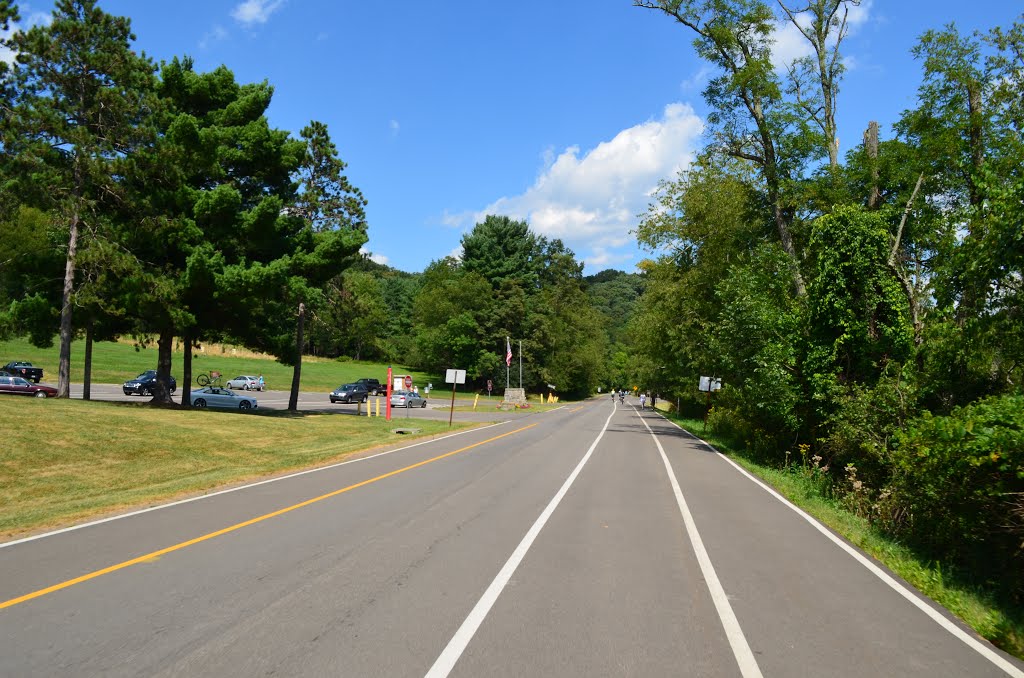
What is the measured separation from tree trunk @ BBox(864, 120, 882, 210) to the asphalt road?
1594 cm

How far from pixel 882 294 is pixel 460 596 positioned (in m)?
15.4

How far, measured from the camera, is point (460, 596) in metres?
6.12

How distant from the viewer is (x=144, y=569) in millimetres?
6844

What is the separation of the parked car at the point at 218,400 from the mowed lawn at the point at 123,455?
40.6 ft

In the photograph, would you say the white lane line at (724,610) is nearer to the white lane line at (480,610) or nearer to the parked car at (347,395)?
the white lane line at (480,610)

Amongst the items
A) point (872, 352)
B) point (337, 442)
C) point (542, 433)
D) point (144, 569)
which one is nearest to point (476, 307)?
point (542, 433)

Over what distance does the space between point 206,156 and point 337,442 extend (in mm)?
14178

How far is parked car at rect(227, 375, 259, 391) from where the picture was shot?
5875 cm

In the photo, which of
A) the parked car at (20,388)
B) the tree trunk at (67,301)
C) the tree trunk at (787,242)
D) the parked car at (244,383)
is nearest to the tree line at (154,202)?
the tree trunk at (67,301)

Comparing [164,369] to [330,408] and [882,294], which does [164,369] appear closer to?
[330,408]

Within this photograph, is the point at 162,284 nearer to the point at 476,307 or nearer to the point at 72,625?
the point at 72,625

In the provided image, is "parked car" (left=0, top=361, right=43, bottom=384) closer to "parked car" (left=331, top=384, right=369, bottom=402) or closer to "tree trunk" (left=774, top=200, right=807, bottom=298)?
"parked car" (left=331, top=384, right=369, bottom=402)

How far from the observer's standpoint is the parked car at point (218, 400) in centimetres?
3688

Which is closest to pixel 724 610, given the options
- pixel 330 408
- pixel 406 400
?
pixel 330 408
